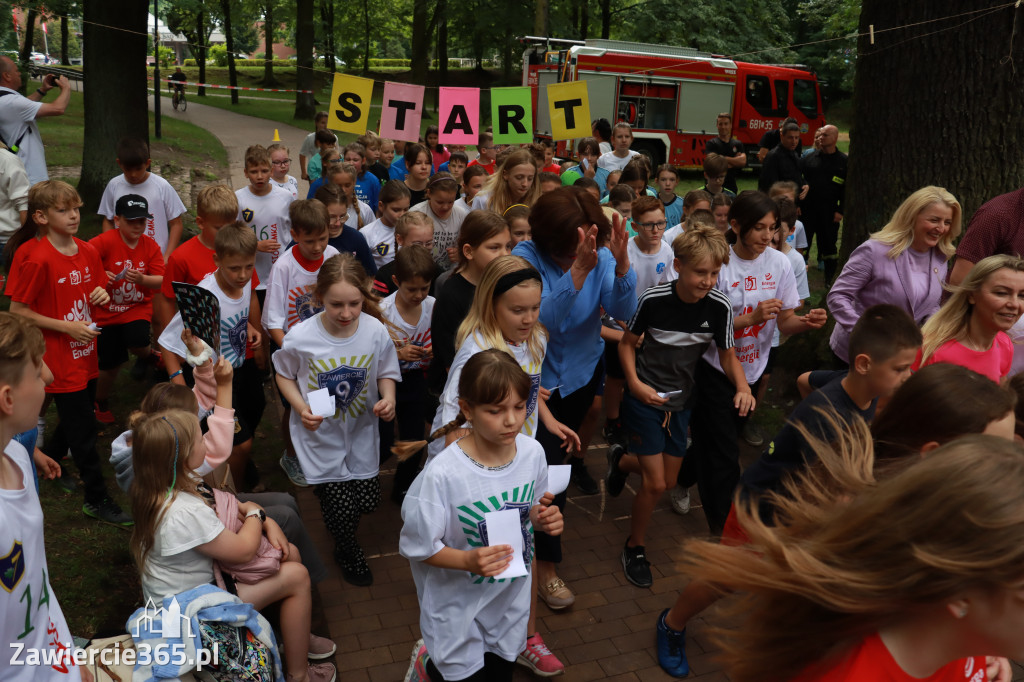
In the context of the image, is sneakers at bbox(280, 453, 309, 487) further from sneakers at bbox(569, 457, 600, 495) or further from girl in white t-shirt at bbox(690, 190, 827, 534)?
girl in white t-shirt at bbox(690, 190, 827, 534)

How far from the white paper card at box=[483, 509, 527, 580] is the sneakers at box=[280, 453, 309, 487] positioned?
215 centimetres

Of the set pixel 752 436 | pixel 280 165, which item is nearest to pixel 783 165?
pixel 752 436

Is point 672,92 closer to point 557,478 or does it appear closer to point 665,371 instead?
point 665,371

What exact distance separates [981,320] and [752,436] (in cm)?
274

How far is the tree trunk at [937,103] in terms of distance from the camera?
21.1 feet

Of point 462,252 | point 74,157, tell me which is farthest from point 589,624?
point 74,157

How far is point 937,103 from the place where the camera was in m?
6.68

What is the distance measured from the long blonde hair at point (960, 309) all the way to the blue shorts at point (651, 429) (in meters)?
1.36

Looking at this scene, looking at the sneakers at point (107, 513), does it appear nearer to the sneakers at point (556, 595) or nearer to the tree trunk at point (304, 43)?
the sneakers at point (556, 595)

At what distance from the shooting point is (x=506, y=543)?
9.77 feet

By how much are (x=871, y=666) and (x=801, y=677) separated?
0.58 feet

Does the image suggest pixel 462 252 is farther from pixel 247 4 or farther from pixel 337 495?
pixel 247 4

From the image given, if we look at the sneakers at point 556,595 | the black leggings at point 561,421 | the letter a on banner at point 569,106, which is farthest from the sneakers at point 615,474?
the letter a on banner at point 569,106

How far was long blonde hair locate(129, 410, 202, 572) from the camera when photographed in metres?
3.04
